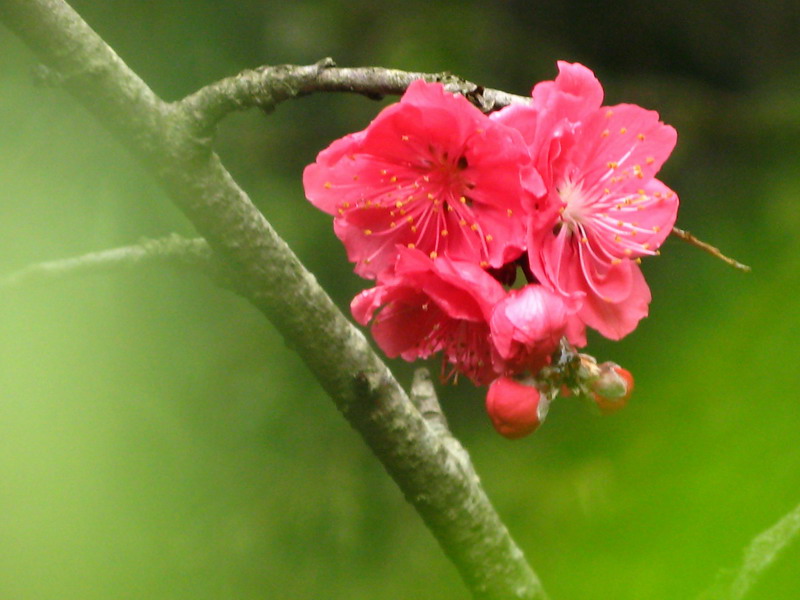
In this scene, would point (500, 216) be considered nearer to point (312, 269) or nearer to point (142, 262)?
point (142, 262)

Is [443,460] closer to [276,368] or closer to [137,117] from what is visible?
[137,117]

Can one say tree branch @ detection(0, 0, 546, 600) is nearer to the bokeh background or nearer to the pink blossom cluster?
the pink blossom cluster

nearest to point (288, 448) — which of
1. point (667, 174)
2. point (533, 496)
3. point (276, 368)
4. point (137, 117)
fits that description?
point (276, 368)

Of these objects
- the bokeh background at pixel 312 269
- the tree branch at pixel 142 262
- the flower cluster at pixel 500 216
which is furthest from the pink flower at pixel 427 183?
the bokeh background at pixel 312 269

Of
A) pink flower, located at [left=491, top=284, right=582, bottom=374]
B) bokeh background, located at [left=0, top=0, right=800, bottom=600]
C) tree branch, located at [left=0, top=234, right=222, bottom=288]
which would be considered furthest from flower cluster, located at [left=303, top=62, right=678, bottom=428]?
bokeh background, located at [left=0, top=0, right=800, bottom=600]


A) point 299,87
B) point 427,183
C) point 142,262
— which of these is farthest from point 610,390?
point 142,262
